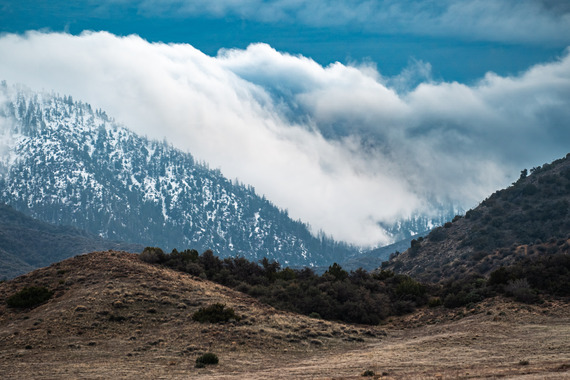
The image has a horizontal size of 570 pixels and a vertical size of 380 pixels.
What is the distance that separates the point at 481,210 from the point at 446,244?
2094 centimetres

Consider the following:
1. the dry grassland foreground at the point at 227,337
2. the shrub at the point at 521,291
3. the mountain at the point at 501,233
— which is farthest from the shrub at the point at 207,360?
the mountain at the point at 501,233

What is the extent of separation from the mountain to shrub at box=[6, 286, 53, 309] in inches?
3244

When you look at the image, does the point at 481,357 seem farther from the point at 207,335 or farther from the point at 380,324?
the point at 380,324

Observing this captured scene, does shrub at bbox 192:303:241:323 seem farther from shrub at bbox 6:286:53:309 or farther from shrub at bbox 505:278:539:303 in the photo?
shrub at bbox 505:278:539:303

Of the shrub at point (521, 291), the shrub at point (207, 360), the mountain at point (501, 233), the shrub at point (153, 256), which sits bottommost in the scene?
the shrub at point (207, 360)

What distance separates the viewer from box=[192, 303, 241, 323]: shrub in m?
46.3

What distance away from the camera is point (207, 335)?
42.7m

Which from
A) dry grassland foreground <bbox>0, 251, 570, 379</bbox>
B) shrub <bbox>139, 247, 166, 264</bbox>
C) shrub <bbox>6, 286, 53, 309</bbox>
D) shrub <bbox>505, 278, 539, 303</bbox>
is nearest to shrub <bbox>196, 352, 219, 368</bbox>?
dry grassland foreground <bbox>0, 251, 570, 379</bbox>

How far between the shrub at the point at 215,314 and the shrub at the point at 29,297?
13.9 m

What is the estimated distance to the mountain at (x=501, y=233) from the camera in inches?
4756

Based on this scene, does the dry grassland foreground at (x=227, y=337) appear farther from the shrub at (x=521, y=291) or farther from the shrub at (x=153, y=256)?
the shrub at (x=153, y=256)

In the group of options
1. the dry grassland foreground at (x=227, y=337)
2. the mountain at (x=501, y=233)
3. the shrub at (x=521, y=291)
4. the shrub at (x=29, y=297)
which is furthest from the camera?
the mountain at (x=501, y=233)

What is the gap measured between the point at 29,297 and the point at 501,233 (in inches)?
4778

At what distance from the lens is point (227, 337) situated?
4247 centimetres
